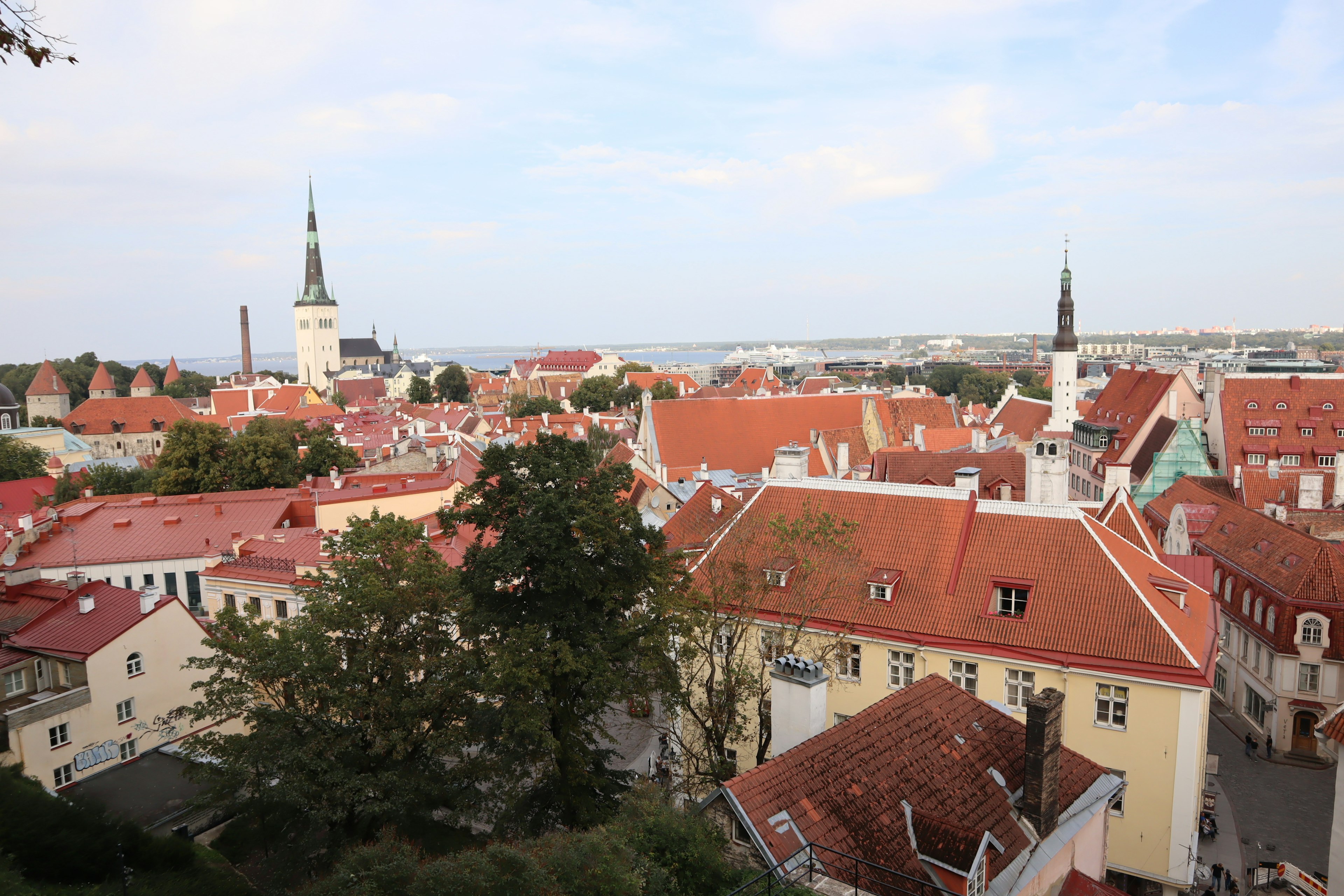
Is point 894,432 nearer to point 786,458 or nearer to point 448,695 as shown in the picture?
point 786,458

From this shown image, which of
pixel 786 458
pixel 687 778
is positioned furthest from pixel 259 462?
pixel 687 778

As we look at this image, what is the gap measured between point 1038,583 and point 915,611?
2.84 m

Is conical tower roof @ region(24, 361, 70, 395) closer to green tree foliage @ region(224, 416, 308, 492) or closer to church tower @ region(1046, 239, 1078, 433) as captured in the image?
green tree foliage @ region(224, 416, 308, 492)

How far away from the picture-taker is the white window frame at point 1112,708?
60.5 ft

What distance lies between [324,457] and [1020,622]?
159ft

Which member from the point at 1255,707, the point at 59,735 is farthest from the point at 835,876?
the point at 1255,707

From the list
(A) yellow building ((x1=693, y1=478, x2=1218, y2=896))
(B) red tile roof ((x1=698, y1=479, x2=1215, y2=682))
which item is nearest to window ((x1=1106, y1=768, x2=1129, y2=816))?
(A) yellow building ((x1=693, y1=478, x2=1218, y2=896))

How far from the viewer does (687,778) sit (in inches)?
657

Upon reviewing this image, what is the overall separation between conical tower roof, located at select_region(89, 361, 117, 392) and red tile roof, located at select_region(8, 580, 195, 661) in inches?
4789

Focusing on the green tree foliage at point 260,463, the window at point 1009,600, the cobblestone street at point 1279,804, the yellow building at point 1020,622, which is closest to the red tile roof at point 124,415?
the green tree foliage at point 260,463

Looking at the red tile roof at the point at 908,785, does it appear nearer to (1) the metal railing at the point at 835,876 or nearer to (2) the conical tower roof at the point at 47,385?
(1) the metal railing at the point at 835,876

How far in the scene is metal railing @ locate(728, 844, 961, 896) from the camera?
10227 millimetres

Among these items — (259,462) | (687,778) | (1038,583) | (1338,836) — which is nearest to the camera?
(1338,836)

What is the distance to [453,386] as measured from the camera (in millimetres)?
141375
